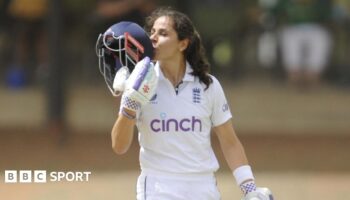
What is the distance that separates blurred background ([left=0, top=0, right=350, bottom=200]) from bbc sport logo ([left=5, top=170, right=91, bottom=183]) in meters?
0.07

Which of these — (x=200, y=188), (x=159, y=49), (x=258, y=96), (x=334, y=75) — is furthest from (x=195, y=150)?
(x=334, y=75)

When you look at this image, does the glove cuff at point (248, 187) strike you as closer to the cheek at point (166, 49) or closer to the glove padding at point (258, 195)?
the glove padding at point (258, 195)

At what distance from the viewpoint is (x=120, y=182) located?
8.49 metres

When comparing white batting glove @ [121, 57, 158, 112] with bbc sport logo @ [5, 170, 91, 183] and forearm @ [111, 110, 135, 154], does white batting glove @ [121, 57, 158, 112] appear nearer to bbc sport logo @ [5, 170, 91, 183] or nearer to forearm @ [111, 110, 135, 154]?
forearm @ [111, 110, 135, 154]

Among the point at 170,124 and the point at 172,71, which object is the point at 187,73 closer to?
the point at 172,71

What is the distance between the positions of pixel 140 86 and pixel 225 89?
395 inches

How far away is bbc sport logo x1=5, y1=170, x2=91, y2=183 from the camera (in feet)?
27.1

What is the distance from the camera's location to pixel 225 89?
14117 mm

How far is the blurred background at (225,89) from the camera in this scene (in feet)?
29.5

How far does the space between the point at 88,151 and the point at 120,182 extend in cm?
159

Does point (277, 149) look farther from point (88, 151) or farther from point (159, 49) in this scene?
point (159, 49)

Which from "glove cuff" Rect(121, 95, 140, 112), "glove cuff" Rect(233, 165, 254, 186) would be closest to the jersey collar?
"glove cuff" Rect(121, 95, 140, 112)

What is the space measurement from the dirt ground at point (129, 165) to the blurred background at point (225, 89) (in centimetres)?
2

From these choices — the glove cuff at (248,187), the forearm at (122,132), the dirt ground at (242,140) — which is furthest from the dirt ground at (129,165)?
the forearm at (122,132)
